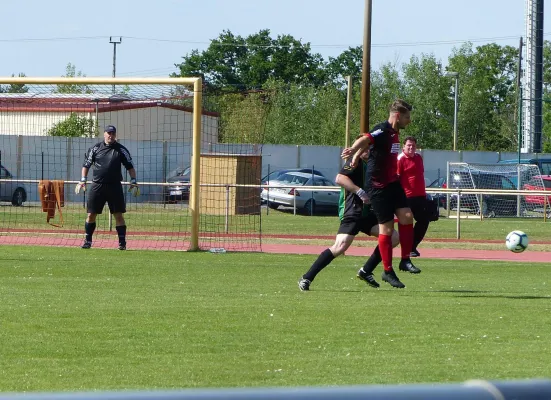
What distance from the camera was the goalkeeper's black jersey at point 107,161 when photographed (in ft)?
55.0

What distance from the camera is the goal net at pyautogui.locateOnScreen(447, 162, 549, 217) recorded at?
35.9 meters

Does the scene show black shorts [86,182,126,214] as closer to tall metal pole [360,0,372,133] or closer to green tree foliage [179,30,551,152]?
tall metal pole [360,0,372,133]

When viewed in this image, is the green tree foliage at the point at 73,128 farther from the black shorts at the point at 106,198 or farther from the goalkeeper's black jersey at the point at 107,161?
the black shorts at the point at 106,198

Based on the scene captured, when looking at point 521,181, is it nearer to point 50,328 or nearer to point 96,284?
point 96,284

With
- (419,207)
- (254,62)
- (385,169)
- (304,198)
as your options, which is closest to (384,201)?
(385,169)

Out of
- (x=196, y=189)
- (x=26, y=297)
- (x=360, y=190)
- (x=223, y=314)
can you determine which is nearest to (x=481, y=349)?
(x=223, y=314)

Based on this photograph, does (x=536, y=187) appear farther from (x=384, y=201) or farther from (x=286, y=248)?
(x=384, y=201)

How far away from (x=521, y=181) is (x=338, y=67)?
6716 centimetres

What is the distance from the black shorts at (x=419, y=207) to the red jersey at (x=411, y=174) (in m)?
0.08

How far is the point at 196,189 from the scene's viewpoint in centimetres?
1753

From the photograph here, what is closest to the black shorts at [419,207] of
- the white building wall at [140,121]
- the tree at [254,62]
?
the white building wall at [140,121]

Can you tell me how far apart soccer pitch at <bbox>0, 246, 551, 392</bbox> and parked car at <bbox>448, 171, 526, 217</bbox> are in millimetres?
22570

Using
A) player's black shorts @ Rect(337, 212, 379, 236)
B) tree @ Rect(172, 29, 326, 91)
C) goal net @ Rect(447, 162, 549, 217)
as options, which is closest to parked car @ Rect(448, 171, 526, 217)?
goal net @ Rect(447, 162, 549, 217)

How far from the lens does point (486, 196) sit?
35625 mm
